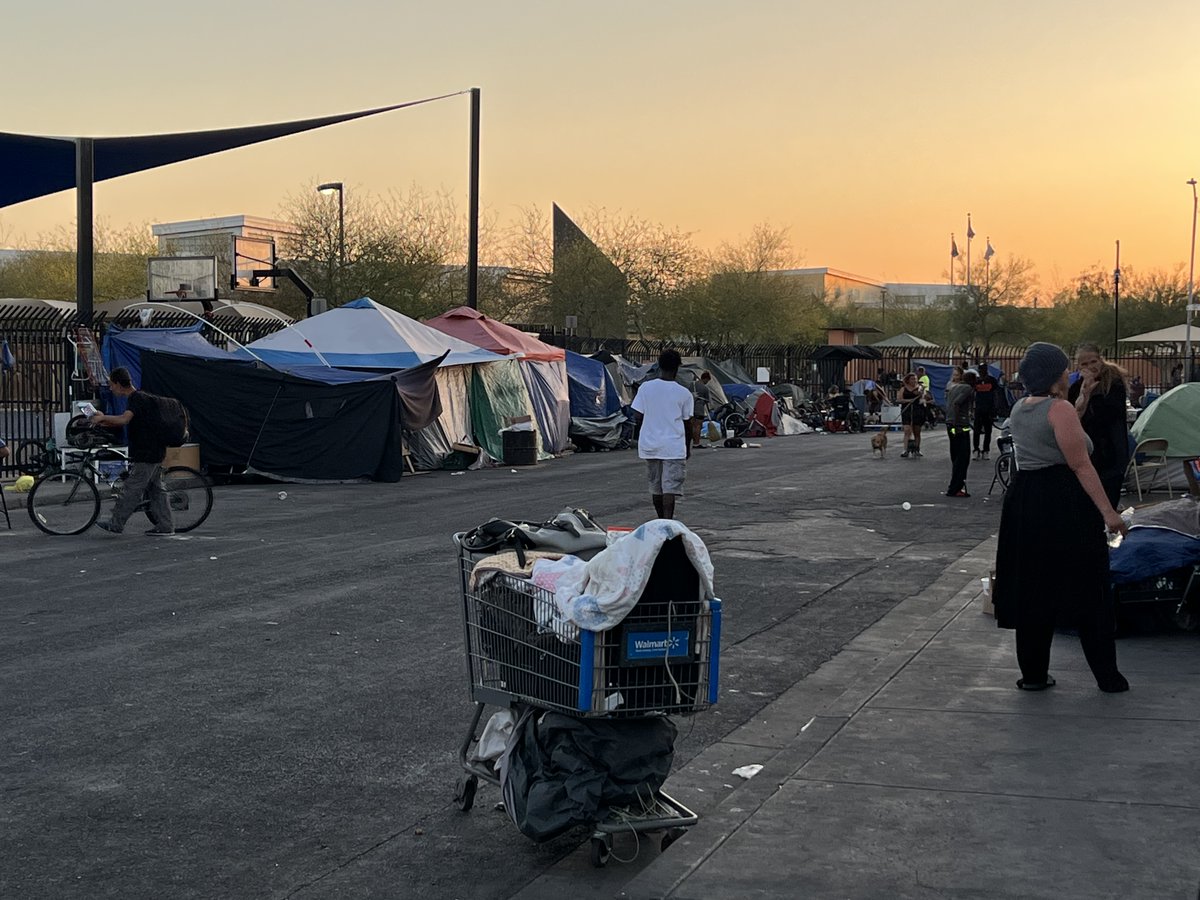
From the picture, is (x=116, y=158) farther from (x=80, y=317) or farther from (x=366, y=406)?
(x=366, y=406)

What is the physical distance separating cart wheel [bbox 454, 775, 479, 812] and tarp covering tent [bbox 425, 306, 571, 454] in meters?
22.8

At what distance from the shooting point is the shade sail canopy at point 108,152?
21.2 meters

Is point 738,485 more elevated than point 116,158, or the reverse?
point 116,158

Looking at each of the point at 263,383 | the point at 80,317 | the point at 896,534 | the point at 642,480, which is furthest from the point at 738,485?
the point at 80,317

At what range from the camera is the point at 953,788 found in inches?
216

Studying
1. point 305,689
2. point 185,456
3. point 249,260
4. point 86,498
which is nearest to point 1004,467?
point 86,498

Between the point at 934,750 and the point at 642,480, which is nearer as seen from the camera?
the point at 934,750

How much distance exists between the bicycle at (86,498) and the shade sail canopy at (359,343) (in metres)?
9.24

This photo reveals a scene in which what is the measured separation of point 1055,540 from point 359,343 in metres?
19.8

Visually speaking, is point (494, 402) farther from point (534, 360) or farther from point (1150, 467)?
point (1150, 467)

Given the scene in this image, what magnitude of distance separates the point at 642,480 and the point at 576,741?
17.8 meters

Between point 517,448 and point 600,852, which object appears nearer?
point 600,852

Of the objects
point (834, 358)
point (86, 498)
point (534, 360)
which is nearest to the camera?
point (86, 498)

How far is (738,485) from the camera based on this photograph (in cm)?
2125
